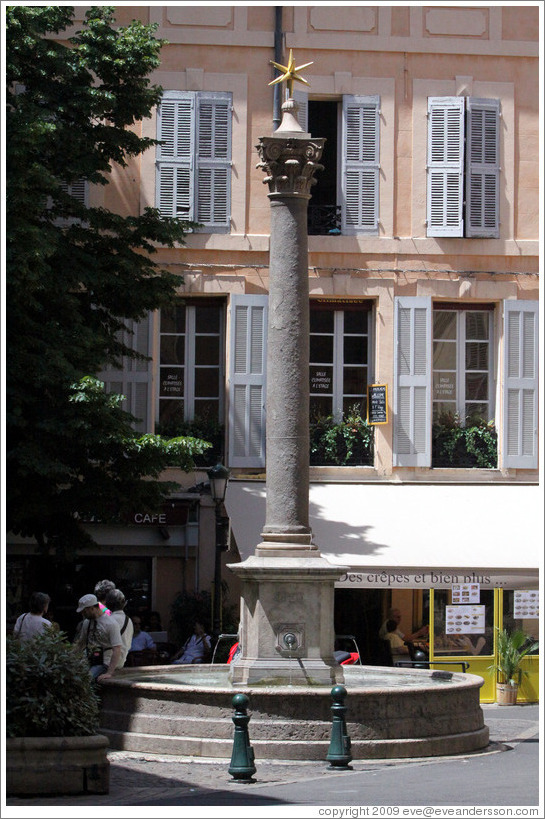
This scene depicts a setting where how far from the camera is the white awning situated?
20.4 m

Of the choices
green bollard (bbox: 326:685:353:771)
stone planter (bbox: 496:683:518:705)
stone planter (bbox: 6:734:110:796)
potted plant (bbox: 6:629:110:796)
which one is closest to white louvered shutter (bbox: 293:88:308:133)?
stone planter (bbox: 496:683:518:705)

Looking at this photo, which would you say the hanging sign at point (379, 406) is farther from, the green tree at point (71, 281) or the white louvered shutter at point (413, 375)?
the green tree at point (71, 281)

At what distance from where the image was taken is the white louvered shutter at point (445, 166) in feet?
77.5

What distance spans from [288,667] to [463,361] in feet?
35.5

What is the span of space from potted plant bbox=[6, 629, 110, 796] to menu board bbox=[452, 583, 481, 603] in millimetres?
10651

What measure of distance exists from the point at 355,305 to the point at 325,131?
303 cm

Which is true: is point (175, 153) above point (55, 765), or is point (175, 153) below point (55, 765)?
above

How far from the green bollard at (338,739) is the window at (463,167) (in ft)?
41.3

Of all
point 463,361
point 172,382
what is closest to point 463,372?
point 463,361

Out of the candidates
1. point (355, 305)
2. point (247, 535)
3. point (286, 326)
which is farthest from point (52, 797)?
point (355, 305)

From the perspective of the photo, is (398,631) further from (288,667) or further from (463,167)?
(288,667)

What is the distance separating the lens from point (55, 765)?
412 inches

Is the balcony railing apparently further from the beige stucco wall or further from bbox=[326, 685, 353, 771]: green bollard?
bbox=[326, 685, 353, 771]: green bollard

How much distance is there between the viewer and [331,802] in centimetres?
1022
